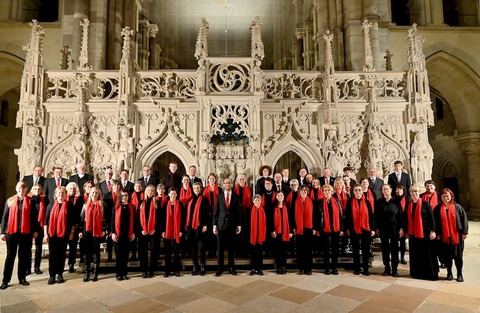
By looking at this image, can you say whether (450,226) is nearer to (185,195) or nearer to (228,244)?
(228,244)

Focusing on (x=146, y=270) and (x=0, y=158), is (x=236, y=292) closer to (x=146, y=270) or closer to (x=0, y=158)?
(x=146, y=270)

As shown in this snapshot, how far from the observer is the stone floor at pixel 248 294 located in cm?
332

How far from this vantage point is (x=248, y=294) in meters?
3.74

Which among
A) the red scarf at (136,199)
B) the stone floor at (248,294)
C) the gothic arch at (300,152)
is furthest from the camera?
the gothic arch at (300,152)

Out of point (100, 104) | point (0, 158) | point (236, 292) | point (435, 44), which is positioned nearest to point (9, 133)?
point (0, 158)

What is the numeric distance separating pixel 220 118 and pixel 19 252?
435 centimetres

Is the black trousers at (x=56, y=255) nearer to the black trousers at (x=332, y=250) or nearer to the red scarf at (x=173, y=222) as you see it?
the red scarf at (x=173, y=222)

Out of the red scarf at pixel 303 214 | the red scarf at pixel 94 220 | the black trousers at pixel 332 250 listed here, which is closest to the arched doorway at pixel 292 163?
the red scarf at pixel 303 214

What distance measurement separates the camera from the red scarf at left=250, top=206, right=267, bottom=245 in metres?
4.78

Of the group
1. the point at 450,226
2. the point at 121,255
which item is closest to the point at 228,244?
the point at 121,255

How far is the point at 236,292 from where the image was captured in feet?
12.5

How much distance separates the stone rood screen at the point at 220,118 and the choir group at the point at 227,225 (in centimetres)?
185

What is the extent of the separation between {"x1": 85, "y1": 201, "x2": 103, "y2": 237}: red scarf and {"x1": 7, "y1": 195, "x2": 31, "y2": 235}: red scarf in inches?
29.8

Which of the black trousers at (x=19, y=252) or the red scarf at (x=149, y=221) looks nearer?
the black trousers at (x=19, y=252)
